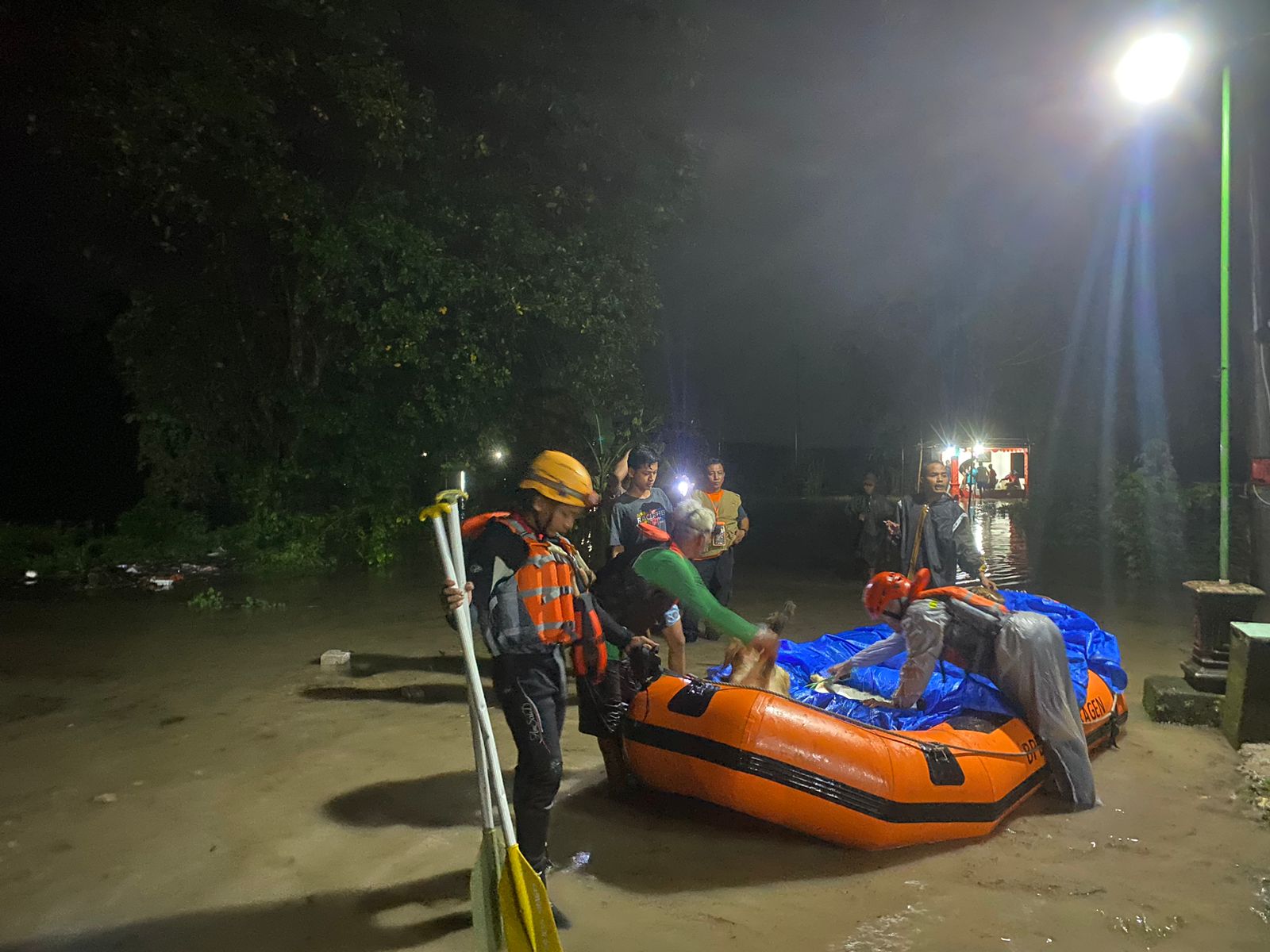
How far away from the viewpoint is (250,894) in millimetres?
3547

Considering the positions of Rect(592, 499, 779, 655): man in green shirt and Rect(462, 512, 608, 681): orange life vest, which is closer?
Rect(462, 512, 608, 681): orange life vest

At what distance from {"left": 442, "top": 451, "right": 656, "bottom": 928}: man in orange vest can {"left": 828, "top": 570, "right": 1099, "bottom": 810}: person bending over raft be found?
208 centimetres

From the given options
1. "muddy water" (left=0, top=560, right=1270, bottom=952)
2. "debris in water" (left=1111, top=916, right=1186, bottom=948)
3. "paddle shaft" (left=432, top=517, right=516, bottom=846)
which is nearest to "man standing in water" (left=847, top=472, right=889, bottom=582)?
"muddy water" (left=0, top=560, right=1270, bottom=952)

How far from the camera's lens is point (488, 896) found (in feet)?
9.60

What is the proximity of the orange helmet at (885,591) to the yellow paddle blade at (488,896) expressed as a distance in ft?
8.11

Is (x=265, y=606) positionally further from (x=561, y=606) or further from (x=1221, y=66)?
(x=1221, y=66)

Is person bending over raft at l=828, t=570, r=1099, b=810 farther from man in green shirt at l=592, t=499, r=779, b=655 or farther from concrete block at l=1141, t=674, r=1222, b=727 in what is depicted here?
concrete block at l=1141, t=674, r=1222, b=727

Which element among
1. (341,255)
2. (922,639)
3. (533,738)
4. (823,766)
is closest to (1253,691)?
(922,639)

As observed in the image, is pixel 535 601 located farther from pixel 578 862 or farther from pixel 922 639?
pixel 922 639

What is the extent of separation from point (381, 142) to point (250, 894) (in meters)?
9.73

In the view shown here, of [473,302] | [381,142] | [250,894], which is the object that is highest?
[381,142]

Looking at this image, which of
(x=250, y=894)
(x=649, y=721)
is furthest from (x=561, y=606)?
(x=250, y=894)

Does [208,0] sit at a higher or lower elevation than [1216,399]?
higher

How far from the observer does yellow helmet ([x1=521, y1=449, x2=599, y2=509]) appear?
10.7 feet
